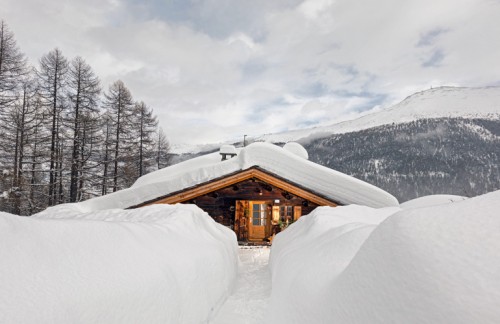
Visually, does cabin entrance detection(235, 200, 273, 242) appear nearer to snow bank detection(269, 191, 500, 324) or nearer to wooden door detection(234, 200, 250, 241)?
wooden door detection(234, 200, 250, 241)

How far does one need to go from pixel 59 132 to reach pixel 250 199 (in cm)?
1340

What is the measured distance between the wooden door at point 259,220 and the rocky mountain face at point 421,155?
63496 mm

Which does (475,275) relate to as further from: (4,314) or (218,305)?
(218,305)

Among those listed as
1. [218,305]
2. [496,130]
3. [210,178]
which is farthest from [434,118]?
[218,305]

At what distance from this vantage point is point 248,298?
4.83 metres

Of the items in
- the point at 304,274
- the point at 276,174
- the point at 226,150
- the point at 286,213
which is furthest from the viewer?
the point at 226,150

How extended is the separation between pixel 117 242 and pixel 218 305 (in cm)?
230

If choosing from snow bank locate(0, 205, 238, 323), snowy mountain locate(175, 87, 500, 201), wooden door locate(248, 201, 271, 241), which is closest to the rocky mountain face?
snowy mountain locate(175, 87, 500, 201)

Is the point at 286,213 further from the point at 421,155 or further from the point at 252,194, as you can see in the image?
the point at 421,155

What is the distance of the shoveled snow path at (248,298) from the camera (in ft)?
13.0

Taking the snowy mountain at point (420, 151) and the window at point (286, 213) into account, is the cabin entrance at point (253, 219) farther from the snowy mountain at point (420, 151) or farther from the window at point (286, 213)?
the snowy mountain at point (420, 151)

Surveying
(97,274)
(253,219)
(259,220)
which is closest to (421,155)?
(259,220)

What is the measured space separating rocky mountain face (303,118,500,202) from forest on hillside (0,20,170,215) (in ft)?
215

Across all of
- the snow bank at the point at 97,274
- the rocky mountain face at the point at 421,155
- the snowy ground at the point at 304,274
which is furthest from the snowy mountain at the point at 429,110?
the snowy ground at the point at 304,274
